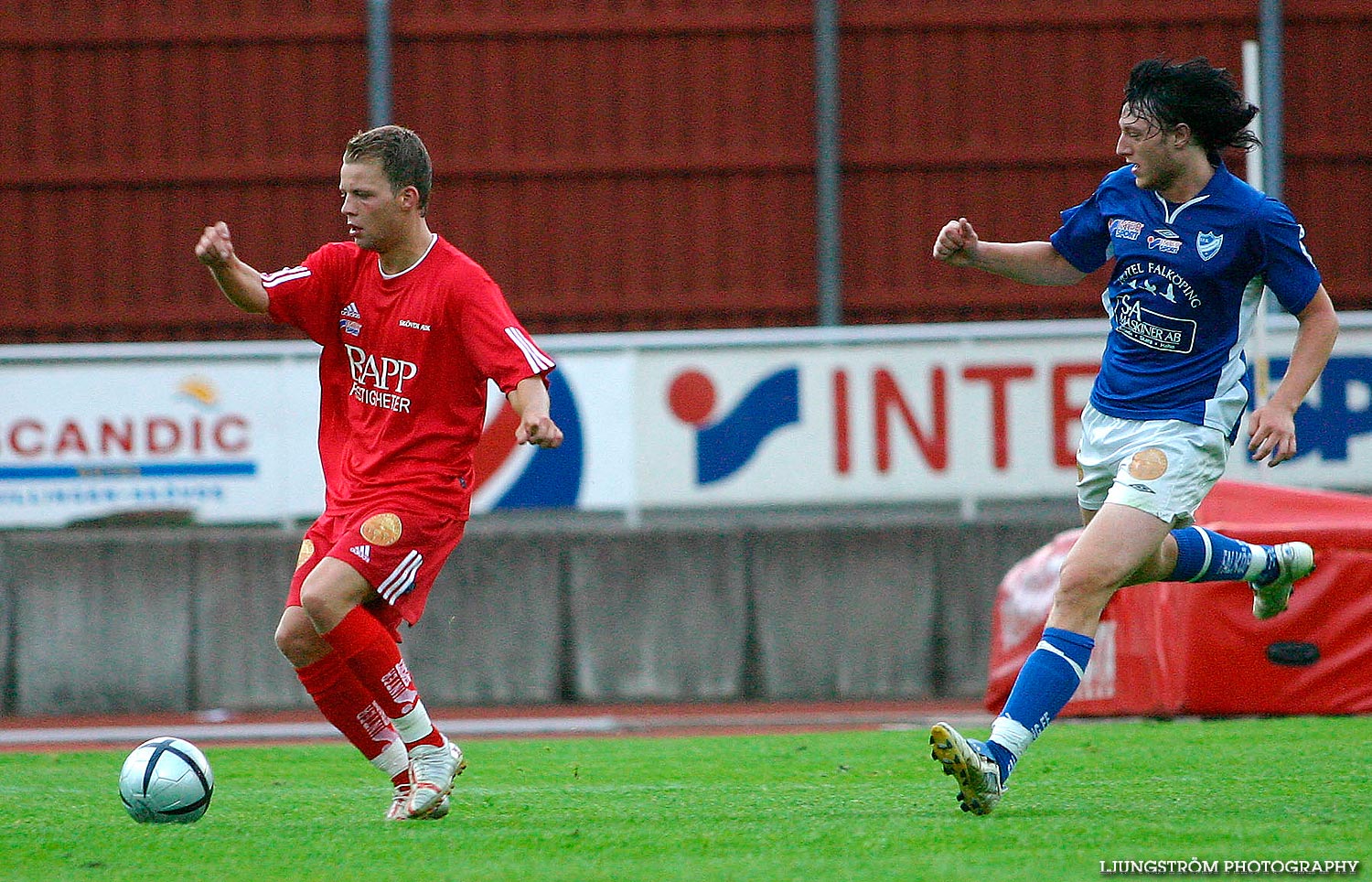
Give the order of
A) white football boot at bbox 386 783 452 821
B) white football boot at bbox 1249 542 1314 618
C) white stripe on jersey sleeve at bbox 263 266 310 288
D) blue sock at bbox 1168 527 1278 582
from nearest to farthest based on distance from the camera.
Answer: white football boot at bbox 386 783 452 821, white stripe on jersey sleeve at bbox 263 266 310 288, blue sock at bbox 1168 527 1278 582, white football boot at bbox 1249 542 1314 618

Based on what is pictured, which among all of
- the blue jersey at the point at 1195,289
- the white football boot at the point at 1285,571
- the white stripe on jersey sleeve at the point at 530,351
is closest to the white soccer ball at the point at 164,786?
the white stripe on jersey sleeve at the point at 530,351

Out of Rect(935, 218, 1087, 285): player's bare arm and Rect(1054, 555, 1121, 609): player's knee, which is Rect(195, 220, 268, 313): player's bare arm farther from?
Rect(1054, 555, 1121, 609): player's knee

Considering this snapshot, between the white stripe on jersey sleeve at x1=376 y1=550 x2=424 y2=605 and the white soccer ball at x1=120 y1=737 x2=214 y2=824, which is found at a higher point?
the white stripe on jersey sleeve at x1=376 y1=550 x2=424 y2=605

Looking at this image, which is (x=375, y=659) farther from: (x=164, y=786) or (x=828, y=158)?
(x=828, y=158)

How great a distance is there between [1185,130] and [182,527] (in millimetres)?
7981

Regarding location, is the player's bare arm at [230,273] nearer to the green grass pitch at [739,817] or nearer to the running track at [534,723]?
the green grass pitch at [739,817]

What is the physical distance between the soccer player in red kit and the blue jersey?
1.74 metres

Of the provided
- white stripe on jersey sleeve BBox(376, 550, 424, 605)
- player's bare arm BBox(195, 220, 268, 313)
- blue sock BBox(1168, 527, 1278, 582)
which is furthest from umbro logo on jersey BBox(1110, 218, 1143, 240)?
player's bare arm BBox(195, 220, 268, 313)

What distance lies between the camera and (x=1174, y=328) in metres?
5.29

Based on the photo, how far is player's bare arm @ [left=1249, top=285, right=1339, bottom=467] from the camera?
5.04 metres

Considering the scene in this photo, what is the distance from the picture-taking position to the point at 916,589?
1133cm

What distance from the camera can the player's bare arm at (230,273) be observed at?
5.22 meters

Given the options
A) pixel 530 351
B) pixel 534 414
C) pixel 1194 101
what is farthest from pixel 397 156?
pixel 1194 101

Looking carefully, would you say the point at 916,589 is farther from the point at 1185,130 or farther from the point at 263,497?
the point at 1185,130
